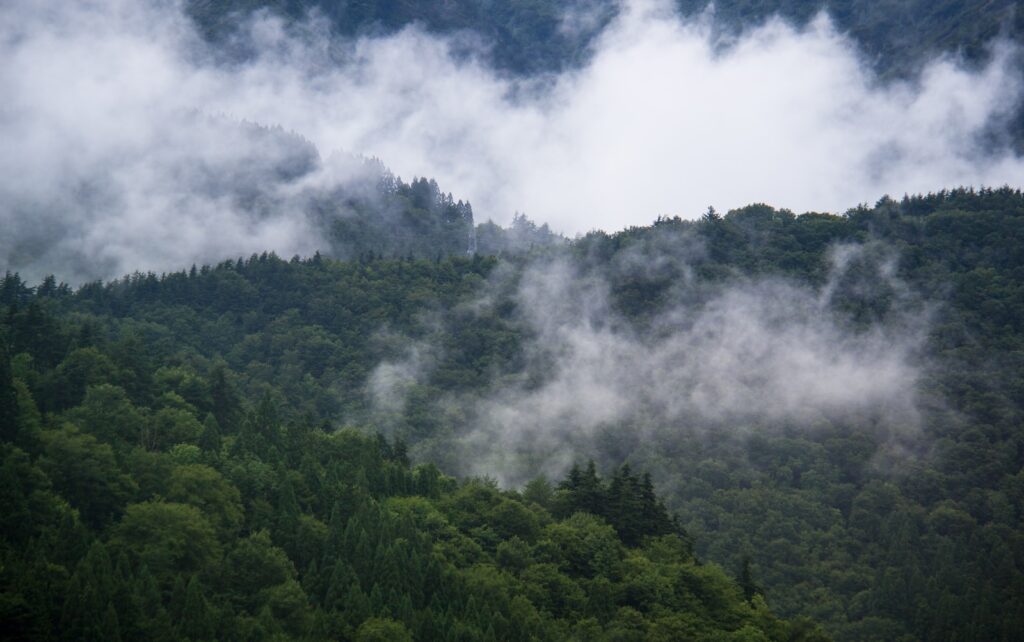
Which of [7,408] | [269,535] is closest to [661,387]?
[269,535]

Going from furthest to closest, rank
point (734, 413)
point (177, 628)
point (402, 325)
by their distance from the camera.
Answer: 1. point (402, 325)
2. point (734, 413)
3. point (177, 628)

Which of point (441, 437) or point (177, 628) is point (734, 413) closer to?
point (441, 437)

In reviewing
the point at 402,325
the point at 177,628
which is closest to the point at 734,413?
the point at 402,325

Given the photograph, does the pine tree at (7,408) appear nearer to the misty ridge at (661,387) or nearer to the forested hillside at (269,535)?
the forested hillside at (269,535)

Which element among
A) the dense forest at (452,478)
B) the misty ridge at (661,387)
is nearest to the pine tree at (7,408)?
the dense forest at (452,478)

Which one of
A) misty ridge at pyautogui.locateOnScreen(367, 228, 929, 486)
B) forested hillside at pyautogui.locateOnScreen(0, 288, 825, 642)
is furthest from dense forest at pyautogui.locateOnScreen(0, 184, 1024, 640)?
misty ridge at pyautogui.locateOnScreen(367, 228, 929, 486)

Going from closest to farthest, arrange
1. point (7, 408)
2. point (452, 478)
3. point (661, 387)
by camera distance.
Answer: point (7, 408), point (452, 478), point (661, 387)

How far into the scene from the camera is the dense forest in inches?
2901

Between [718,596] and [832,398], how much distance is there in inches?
3667

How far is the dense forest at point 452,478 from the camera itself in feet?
242

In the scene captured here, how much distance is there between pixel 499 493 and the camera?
97.7 meters

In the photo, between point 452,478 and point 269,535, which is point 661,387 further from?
point 269,535

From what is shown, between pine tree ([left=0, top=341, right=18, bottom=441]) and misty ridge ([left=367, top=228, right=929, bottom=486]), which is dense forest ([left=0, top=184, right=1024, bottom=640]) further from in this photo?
misty ridge ([left=367, top=228, right=929, bottom=486])

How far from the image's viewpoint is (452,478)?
358ft
